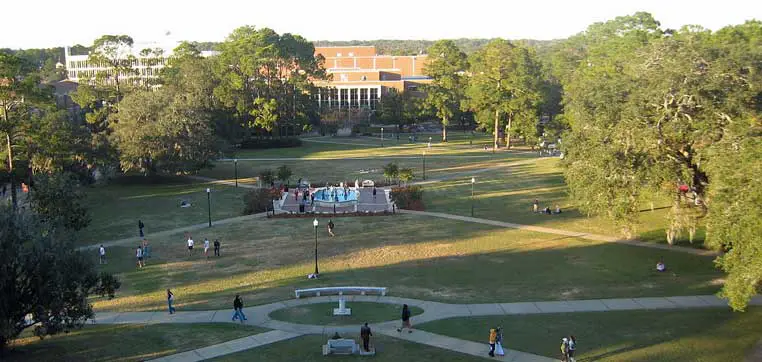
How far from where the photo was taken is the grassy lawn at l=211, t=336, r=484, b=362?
19719mm

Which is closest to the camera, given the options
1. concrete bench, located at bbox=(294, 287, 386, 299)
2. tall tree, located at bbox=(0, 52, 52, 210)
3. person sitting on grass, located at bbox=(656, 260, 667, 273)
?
concrete bench, located at bbox=(294, 287, 386, 299)

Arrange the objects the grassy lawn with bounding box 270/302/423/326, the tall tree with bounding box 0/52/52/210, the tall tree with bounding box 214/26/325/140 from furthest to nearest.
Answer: the tall tree with bounding box 214/26/325/140
the tall tree with bounding box 0/52/52/210
the grassy lawn with bounding box 270/302/423/326

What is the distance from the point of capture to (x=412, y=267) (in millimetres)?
30688

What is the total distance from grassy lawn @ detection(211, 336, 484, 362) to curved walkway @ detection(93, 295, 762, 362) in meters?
0.43

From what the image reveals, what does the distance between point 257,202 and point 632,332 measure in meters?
29.7

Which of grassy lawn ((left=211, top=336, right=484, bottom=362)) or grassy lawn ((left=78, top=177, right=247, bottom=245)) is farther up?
grassy lawn ((left=78, top=177, right=247, bottom=245))

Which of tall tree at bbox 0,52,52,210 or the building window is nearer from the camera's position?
tall tree at bbox 0,52,52,210

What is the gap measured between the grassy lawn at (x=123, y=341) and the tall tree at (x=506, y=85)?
5969 cm

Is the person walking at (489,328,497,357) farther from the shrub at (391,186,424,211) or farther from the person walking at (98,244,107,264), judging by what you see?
the shrub at (391,186,424,211)

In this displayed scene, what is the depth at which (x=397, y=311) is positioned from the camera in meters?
24.3

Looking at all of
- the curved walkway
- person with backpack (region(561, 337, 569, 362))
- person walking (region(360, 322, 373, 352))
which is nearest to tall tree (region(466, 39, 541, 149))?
the curved walkway

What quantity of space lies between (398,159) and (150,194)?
29.3 meters

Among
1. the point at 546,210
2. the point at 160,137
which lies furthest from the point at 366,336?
the point at 160,137

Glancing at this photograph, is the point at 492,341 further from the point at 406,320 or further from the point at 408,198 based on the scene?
the point at 408,198
